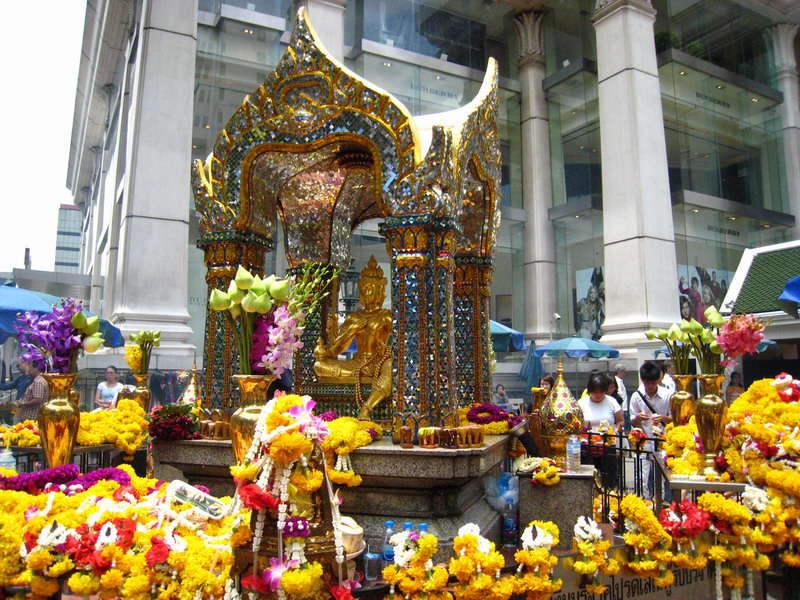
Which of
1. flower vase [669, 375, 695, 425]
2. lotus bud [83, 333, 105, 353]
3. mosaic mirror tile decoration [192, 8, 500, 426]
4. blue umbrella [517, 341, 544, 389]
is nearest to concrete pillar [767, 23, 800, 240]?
blue umbrella [517, 341, 544, 389]

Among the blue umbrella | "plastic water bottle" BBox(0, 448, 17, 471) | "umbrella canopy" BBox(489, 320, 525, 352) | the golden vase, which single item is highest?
"umbrella canopy" BBox(489, 320, 525, 352)

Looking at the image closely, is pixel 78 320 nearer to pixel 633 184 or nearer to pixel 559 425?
pixel 559 425

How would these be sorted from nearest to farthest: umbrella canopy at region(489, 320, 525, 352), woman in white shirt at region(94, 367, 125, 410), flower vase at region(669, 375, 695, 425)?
flower vase at region(669, 375, 695, 425), woman in white shirt at region(94, 367, 125, 410), umbrella canopy at region(489, 320, 525, 352)

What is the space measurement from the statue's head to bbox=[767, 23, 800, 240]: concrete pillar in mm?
19671

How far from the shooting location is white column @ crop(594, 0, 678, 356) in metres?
16.1

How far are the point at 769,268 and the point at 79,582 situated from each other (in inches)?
526

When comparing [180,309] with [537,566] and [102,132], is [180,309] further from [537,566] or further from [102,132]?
[102,132]

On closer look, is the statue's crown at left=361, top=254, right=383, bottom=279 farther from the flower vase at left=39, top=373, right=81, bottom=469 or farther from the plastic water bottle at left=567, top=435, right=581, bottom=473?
the flower vase at left=39, top=373, right=81, bottom=469

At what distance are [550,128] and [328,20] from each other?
9.59 meters

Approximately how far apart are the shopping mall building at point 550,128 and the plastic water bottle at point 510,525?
801 centimetres

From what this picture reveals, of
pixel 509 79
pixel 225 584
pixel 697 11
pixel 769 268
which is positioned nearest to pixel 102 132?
pixel 509 79

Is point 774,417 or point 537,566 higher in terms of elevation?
point 774,417

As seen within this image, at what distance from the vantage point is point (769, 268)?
12789mm

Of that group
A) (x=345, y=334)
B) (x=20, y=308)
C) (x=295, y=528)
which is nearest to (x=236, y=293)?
(x=295, y=528)
